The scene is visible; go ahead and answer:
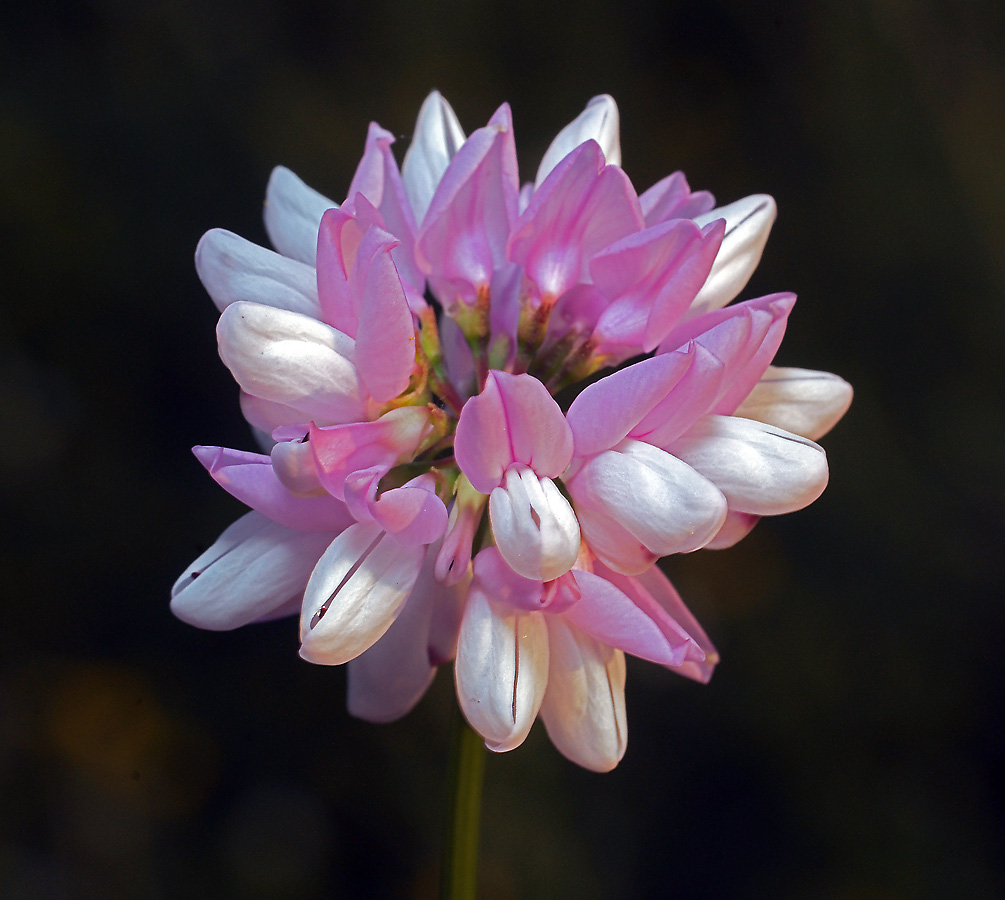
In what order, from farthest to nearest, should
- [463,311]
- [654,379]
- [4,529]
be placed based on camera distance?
[4,529]
[463,311]
[654,379]

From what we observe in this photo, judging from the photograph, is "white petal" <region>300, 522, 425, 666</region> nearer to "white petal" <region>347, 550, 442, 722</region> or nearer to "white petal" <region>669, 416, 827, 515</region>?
"white petal" <region>347, 550, 442, 722</region>

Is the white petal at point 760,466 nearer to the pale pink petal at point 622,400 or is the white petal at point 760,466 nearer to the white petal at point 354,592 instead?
the pale pink petal at point 622,400

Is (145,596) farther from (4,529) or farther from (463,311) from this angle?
(463,311)

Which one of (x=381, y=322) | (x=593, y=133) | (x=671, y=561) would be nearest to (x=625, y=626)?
(x=381, y=322)

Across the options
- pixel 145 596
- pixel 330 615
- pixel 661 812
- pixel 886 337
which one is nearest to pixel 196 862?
pixel 145 596

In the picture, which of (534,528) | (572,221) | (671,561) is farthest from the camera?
(671,561)

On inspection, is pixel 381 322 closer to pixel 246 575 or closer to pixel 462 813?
pixel 246 575

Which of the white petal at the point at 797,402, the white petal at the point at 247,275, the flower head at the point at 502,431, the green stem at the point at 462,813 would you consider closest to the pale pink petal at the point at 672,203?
the flower head at the point at 502,431
